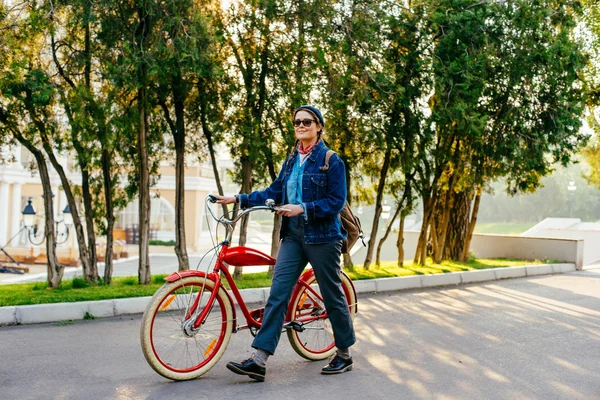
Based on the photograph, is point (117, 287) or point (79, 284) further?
point (79, 284)

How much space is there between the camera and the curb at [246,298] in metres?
7.52

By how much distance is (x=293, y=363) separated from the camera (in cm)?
574

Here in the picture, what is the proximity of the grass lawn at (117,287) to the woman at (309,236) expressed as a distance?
3.78 metres

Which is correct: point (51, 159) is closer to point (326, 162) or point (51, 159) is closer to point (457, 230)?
point (326, 162)

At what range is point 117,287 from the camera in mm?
10086

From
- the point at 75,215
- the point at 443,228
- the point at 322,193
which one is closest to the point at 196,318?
the point at 322,193

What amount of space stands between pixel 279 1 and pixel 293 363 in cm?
666

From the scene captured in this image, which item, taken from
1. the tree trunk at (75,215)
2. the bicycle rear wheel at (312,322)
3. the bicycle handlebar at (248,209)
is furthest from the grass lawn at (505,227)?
the bicycle handlebar at (248,209)

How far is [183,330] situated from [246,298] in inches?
170

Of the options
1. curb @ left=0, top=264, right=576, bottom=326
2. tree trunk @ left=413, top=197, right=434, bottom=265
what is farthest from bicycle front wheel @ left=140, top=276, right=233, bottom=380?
tree trunk @ left=413, top=197, right=434, bottom=265

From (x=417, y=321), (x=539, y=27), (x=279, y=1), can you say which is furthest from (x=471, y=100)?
(x=417, y=321)

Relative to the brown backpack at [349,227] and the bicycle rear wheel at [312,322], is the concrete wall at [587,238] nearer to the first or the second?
the bicycle rear wheel at [312,322]

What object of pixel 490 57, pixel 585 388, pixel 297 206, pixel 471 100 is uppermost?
pixel 490 57

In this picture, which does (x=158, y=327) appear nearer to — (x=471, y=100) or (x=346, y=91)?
(x=346, y=91)
